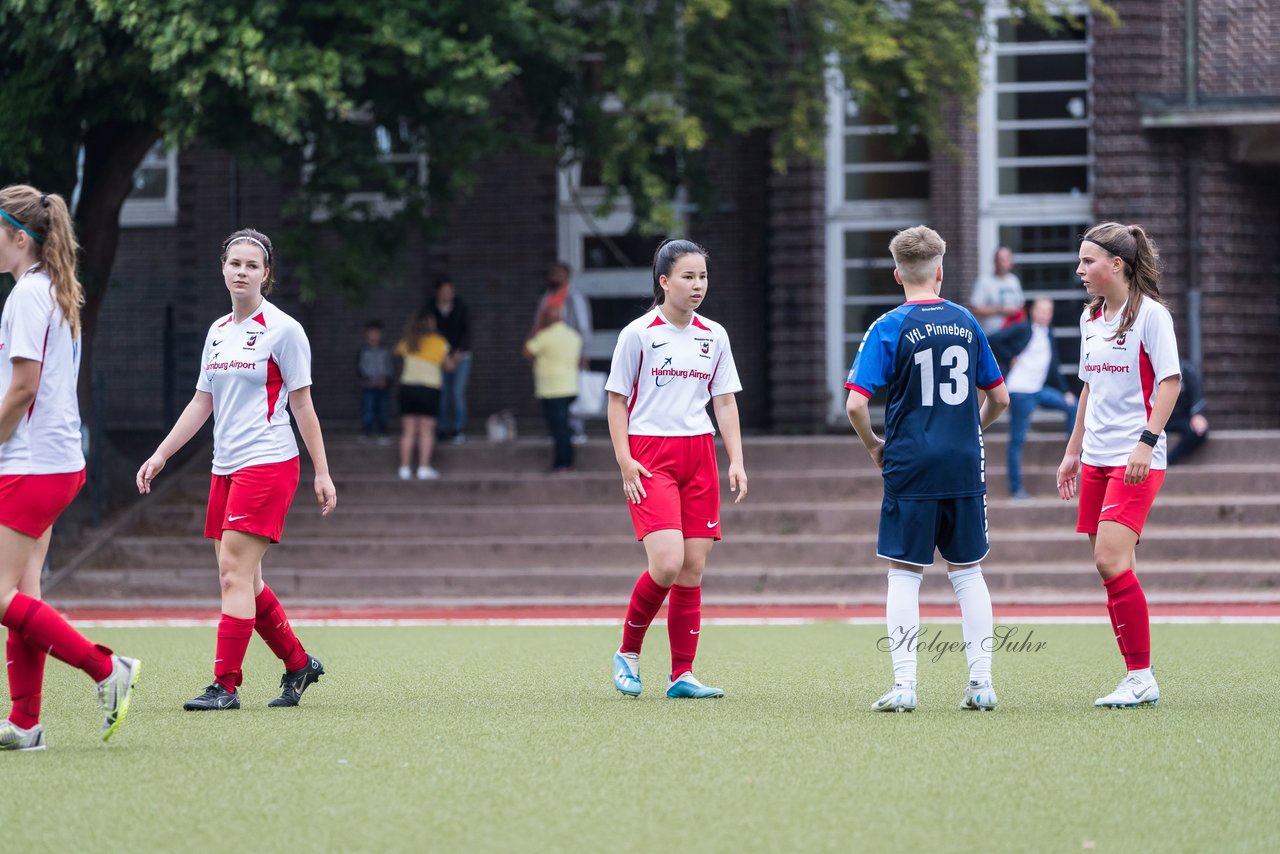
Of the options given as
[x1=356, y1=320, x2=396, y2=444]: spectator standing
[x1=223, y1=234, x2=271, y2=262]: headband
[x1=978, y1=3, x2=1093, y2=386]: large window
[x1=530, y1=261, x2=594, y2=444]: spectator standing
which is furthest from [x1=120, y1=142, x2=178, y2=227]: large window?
[x1=223, y1=234, x2=271, y2=262]: headband

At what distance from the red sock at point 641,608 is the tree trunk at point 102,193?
34.8ft

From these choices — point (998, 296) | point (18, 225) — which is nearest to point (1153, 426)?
point (18, 225)

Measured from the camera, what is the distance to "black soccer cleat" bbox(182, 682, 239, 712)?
793cm

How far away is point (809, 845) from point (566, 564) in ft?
40.0

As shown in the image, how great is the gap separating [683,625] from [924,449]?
1563mm

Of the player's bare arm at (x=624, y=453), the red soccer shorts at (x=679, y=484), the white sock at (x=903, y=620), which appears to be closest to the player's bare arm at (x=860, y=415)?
the white sock at (x=903, y=620)

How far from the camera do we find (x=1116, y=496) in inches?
301

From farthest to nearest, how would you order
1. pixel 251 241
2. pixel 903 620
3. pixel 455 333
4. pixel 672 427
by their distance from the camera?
pixel 455 333
pixel 672 427
pixel 251 241
pixel 903 620

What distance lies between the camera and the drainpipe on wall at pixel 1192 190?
69.6ft

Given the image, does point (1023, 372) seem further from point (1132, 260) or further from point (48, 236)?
point (48, 236)

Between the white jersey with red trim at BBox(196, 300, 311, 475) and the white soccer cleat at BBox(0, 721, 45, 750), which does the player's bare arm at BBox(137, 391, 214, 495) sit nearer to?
the white jersey with red trim at BBox(196, 300, 311, 475)

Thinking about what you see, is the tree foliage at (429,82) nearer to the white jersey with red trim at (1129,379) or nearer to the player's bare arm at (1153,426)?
the white jersey with red trim at (1129,379)

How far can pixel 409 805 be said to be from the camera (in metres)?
5.53

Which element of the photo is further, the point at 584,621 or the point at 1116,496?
the point at 584,621
